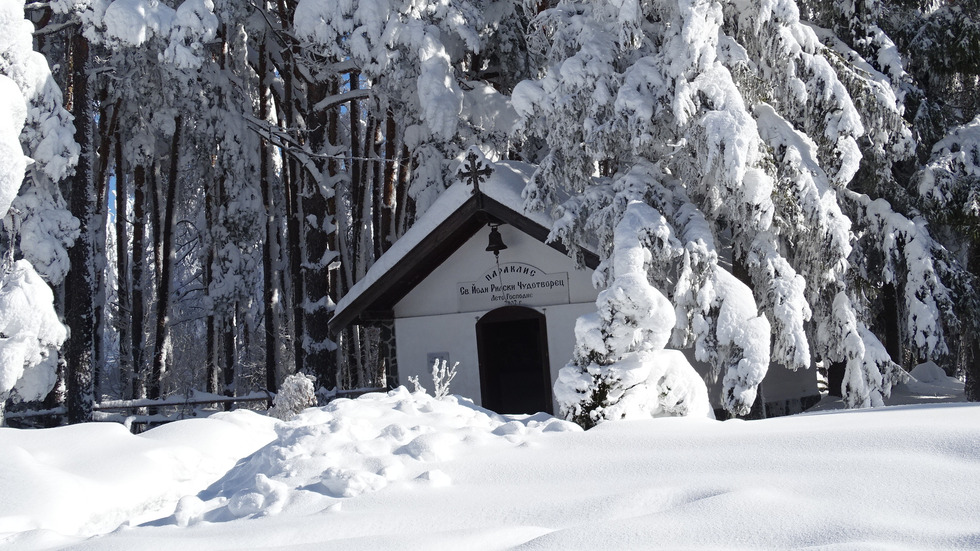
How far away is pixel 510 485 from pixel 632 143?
6.45m

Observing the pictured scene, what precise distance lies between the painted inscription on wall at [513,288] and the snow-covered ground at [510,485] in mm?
4943

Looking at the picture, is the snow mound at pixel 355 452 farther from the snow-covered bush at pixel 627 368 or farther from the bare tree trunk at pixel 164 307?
the bare tree trunk at pixel 164 307

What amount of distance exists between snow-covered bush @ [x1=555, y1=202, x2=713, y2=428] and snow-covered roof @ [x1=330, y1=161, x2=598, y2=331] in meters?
3.64

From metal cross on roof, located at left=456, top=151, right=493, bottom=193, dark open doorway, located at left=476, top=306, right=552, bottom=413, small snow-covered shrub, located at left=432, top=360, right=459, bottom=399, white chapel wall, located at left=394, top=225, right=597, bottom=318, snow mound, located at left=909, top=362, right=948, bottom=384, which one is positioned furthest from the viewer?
snow mound, located at left=909, top=362, right=948, bottom=384

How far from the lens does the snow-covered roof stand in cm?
1167

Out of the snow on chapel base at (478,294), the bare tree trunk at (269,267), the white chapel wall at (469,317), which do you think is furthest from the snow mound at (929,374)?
the bare tree trunk at (269,267)

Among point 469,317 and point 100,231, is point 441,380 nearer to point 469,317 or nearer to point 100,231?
point 469,317

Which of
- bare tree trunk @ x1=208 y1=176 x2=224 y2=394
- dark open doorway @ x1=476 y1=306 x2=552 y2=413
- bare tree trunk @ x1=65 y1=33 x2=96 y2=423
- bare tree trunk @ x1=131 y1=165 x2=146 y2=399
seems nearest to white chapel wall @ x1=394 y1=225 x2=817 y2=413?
dark open doorway @ x1=476 y1=306 x2=552 y2=413

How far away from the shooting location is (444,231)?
12.0 meters

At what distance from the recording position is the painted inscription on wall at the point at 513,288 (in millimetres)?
12328

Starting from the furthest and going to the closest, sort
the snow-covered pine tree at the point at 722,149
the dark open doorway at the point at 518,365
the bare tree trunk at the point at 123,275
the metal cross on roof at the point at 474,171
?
the bare tree trunk at the point at 123,275 → the dark open doorway at the point at 518,365 → the metal cross on roof at the point at 474,171 → the snow-covered pine tree at the point at 722,149

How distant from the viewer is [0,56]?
1154 cm

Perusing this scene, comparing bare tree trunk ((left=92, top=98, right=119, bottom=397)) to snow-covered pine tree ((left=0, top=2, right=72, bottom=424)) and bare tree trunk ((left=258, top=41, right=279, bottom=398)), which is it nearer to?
bare tree trunk ((left=258, top=41, right=279, bottom=398))

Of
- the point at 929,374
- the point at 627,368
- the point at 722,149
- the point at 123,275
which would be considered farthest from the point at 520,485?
the point at 123,275
